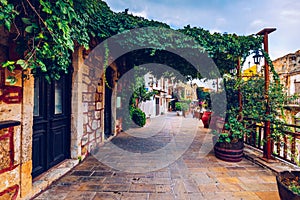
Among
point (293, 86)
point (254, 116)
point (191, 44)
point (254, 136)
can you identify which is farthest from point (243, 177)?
point (293, 86)

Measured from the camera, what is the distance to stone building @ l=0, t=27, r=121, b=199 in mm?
1672

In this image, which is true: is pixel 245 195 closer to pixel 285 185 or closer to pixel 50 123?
pixel 285 185

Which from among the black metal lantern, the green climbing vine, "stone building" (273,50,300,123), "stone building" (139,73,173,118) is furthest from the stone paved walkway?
"stone building" (273,50,300,123)

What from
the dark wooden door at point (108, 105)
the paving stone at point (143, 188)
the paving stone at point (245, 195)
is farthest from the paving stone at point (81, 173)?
the dark wooden door at point (108, 105)

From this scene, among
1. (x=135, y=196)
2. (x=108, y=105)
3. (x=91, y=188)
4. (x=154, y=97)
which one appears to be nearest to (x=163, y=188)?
(x=135, y=196)

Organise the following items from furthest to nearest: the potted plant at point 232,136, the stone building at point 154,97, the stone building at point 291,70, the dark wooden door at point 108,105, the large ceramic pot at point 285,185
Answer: the stone building at point 291,70
the stone building at point 154,97
the dark wooden door at point 108,105
the potted plant at point 232,136
the large ceramic pot at point 285,185

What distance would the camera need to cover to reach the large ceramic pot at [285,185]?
1.61 meters

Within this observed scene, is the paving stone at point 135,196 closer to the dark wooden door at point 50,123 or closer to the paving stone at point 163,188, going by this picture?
the paving stone at point 163,188

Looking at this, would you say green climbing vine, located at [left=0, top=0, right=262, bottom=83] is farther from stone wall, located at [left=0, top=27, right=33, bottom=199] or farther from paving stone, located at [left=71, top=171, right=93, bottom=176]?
paving stone, located at [left=71, top=171, right=93, bottom=176]

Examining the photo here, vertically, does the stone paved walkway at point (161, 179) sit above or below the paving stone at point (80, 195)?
below

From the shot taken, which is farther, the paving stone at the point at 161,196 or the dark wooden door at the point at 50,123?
the dark wooden door at the point at 50,123

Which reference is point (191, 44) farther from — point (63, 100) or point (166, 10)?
point (63, 100)

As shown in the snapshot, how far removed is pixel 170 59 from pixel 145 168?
2502 millimetres

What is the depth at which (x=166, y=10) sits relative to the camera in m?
4.75
